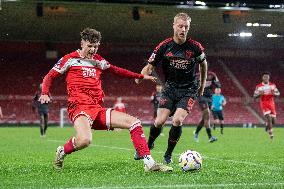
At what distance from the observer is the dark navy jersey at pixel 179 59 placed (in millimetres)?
8711

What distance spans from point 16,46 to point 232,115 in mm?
17048

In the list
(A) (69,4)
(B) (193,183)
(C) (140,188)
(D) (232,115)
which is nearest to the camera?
(C) (140,188)

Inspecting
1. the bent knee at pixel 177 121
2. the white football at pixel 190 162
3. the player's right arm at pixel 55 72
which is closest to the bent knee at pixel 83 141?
the player's right arm at pixel 55 72

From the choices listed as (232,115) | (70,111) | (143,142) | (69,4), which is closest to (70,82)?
(70,111)

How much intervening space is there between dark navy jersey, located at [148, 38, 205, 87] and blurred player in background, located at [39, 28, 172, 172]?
1.27m

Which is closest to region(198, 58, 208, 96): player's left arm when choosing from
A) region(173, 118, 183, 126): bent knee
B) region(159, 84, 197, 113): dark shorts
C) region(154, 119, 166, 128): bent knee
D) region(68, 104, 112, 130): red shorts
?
region(159, 84, 197, 113): dark shorts

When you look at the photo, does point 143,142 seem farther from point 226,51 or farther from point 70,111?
point 226,51

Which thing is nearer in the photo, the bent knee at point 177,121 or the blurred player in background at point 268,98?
the bent knee at point 177,121

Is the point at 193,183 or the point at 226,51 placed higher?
the point at 226,51

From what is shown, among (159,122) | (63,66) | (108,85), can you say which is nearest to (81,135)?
(63,66)

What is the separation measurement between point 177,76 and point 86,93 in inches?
74.3

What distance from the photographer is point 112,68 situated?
7.65 m

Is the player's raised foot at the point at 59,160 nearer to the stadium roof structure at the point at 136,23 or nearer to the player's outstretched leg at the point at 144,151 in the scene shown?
the player's outstretched leg at the point at 144,151

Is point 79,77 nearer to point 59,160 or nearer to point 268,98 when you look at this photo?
point 59,160
